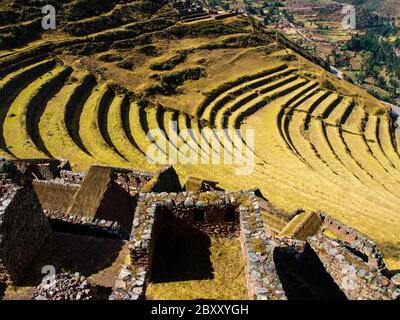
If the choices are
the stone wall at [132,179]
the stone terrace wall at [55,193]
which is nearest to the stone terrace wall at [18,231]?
the stone terrace wall at [55,193]

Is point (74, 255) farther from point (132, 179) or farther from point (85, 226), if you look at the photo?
point (132, 179)

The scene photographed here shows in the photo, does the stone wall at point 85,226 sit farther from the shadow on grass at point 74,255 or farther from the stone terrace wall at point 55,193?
the stone terrace wall at point 55,193

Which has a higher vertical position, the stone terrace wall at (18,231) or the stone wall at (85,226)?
the stone terrace wall at (18,231)

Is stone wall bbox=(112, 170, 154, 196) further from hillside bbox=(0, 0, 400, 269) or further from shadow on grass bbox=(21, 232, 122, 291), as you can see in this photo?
hillside bbox=(0, 0, 400, 269)

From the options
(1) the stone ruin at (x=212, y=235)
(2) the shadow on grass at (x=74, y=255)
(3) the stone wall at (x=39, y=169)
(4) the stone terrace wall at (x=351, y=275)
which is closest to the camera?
(1) the stone ruin at (x=212, y=235)

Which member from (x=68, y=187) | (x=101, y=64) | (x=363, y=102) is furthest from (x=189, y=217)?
(x=363, y=102)

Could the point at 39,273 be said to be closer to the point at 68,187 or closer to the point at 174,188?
the point at 68,187
